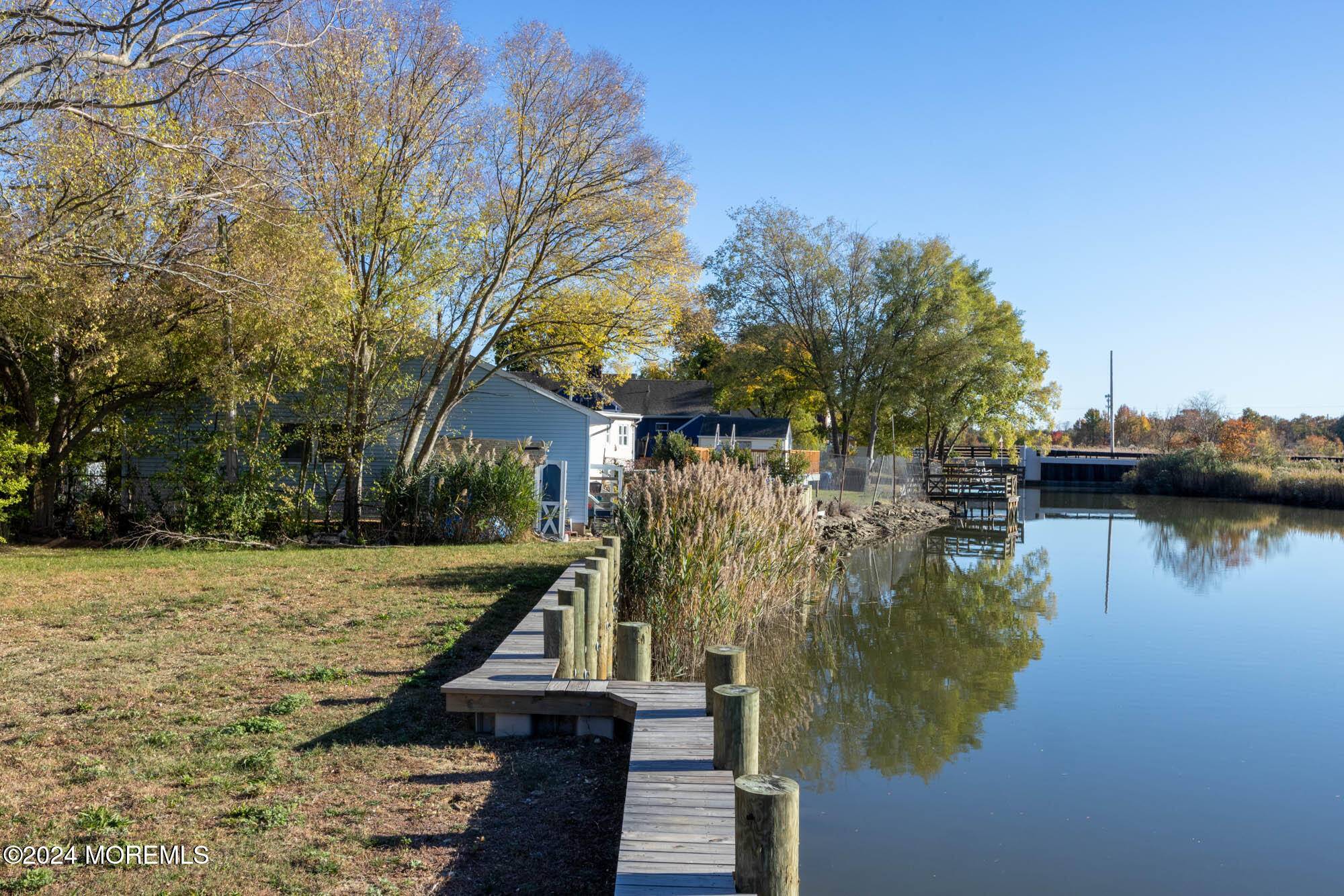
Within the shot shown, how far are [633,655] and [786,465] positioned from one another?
59.1 feet

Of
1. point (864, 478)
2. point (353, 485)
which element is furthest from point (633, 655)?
point (864, 478)

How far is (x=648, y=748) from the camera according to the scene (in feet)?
19.2

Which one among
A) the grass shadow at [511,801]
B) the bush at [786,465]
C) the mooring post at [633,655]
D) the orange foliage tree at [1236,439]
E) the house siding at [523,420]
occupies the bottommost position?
the grass shadow at [511,801]

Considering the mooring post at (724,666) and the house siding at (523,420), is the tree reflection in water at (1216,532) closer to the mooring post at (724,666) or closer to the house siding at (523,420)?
the house siding at (523,420)

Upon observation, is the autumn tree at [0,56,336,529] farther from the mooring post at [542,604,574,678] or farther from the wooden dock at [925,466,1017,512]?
the wooden dock at [925,466,1017,512]

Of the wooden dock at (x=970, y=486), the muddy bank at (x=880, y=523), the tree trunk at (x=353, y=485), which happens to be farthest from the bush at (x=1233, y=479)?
the tree trunk at (x=353, y=485)

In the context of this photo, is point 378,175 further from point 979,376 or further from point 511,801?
point 979,376

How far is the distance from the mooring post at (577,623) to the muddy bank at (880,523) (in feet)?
38.4

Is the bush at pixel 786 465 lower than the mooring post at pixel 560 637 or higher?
higher

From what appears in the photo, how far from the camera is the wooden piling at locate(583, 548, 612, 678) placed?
9.25 meters

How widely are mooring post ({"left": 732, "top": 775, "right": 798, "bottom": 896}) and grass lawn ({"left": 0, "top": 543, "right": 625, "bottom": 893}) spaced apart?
40.8 inches

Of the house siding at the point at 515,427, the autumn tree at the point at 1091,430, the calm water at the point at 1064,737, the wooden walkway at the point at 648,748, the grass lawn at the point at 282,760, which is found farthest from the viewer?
the autumn tree at the point at 1091,430

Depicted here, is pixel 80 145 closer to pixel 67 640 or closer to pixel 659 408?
pixel 67 640

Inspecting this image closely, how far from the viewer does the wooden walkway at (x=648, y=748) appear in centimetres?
430
